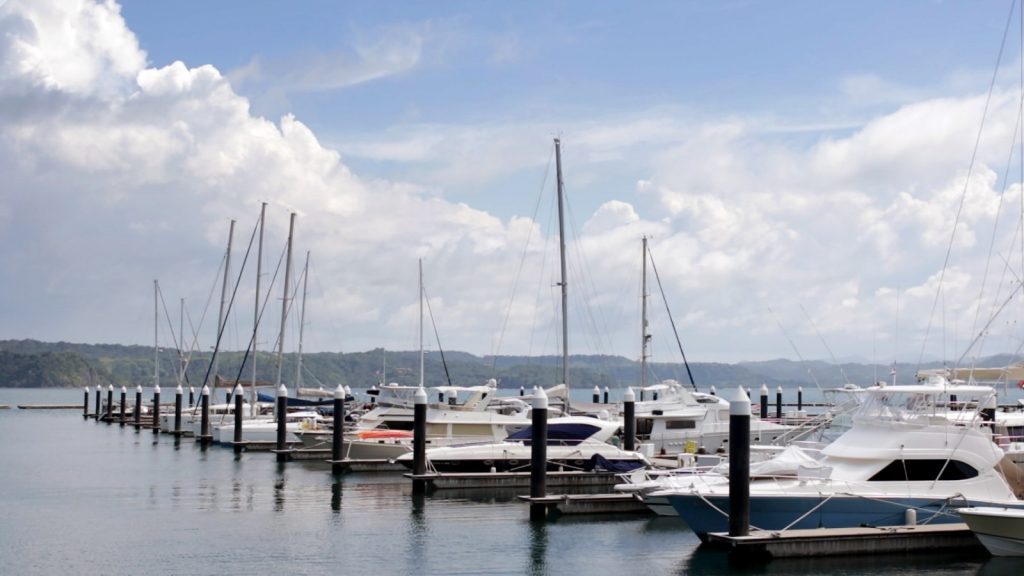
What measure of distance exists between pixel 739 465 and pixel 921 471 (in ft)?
18.6

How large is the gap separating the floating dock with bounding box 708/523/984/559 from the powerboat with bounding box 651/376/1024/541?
0.67 meters

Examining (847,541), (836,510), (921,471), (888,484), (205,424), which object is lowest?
(847,541)

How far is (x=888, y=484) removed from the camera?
26.7 meters

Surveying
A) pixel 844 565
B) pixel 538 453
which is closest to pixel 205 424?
pixel 538 453

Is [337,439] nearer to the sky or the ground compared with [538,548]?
nearer to the sky

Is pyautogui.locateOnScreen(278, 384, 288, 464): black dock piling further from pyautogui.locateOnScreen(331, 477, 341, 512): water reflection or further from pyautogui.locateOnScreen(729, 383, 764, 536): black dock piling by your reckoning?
pyautogui.locateOnScreen(729, 383, 764, 536): black dock piling

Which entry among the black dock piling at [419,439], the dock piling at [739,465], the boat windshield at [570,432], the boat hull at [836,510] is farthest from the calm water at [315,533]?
the boat windshield at [570,432]

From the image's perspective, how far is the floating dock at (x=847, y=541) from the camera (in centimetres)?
2439

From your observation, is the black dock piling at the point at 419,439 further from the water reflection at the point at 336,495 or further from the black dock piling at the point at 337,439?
the black dock piling at the point at 337,439

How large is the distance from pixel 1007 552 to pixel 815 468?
461 centimetres

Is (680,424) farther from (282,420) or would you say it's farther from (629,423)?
(282,420)

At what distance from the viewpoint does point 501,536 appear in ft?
93.9

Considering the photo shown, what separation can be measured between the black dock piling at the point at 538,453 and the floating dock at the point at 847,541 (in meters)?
6.42

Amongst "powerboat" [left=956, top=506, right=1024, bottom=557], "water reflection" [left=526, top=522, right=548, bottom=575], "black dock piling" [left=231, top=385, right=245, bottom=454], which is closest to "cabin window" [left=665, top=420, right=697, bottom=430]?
"water reflection" [left=526, top=522, right=548, bottom=575]
